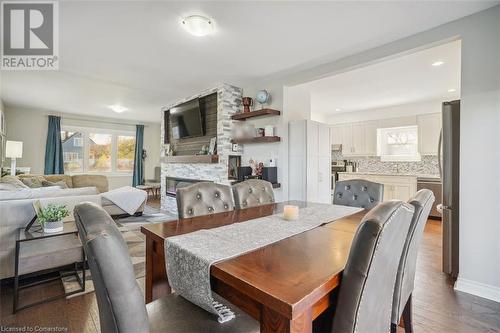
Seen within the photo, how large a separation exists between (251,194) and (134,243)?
2010 mm

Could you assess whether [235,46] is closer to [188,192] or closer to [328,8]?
[328,8]

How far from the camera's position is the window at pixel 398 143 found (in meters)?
5.58

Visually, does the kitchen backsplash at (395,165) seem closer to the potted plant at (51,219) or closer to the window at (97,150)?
the potted plant at (51,219)

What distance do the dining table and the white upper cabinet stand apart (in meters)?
4.68

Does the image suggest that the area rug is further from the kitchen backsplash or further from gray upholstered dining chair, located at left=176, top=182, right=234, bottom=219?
the kitchen backsplash

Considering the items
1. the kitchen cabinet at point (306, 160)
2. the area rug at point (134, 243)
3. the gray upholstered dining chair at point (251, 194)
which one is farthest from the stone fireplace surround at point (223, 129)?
the gray upholstered dining chair at point (251, 194)

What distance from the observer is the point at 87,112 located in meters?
6.78

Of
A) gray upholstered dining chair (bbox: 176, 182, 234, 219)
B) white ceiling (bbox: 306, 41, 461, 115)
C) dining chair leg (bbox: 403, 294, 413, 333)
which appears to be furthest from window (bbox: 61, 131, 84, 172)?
dining chair leg (bbox: 403, 294, 413, 333)

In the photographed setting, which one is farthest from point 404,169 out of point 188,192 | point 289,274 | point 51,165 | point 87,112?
point 51,165

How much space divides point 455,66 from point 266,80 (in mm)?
2626

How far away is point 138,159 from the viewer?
7.96 meters

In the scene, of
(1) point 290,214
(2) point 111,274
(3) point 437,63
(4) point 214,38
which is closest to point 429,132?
(3) point 437,63

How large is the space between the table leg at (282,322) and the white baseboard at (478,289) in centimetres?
229

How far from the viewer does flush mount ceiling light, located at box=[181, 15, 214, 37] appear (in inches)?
88.9
